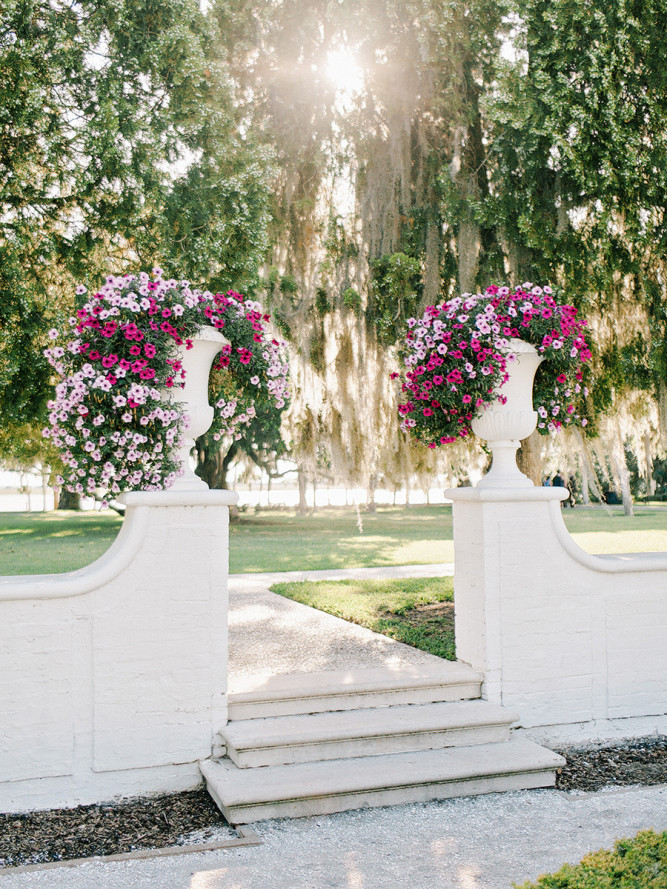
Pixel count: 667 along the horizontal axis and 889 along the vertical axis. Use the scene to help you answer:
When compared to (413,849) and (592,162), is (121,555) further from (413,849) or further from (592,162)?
(592,162)

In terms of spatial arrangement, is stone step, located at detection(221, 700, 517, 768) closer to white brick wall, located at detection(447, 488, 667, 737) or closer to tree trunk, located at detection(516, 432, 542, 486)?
white brick wall, located at detection(447, 488, 667, 737)

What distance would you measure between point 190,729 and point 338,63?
20.5 ft

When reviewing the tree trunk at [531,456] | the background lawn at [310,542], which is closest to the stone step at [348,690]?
the tree trunk at [531,456]

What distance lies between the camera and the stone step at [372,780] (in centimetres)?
293

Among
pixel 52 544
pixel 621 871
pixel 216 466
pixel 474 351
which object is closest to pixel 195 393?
pixel 474 351

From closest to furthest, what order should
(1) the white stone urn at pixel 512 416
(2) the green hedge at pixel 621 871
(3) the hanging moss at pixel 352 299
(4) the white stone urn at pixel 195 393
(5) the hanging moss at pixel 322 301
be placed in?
(2) the green hedge at pixel 621 871 < (4) the white stone urn at pixel 195 393 < (1) the white stone urn at pixel 512 416 < (3) the hanging moss at pixel 352 299 < (5) the hanging moss at pixel 322 301

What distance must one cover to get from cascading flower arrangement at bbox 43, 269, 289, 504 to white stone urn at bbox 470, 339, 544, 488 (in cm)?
158

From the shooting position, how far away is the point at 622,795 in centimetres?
316

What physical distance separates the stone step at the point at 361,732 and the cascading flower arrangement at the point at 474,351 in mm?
1472

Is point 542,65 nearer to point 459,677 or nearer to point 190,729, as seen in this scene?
point 459,677

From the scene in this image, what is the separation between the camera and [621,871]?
1.87 m

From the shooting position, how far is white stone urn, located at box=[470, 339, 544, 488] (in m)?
3.92

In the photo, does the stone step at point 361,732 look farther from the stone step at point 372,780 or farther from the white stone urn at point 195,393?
the white stone urn at point 195,393

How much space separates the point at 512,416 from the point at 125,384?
2.03 m
